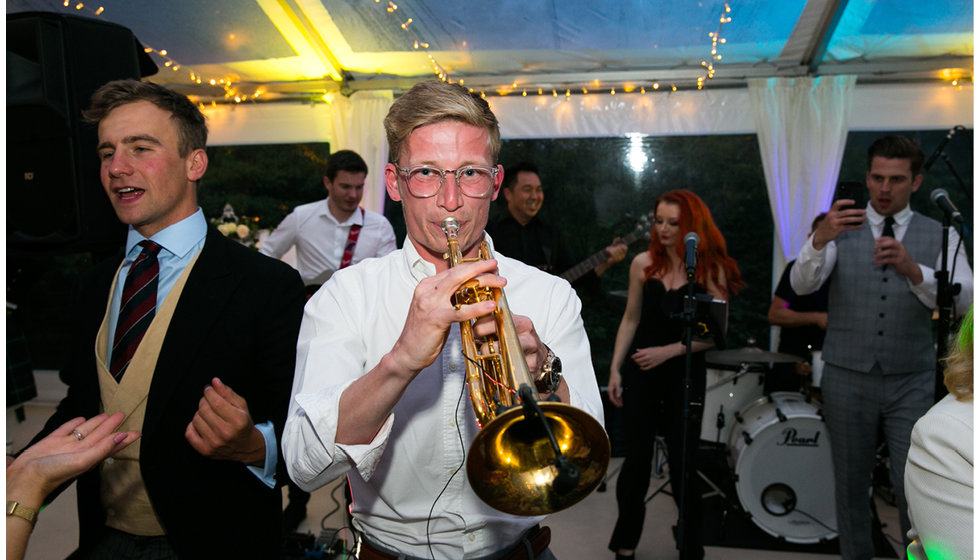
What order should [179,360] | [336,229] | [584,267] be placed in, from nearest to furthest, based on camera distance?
[179,360], [584,267], [336,229]

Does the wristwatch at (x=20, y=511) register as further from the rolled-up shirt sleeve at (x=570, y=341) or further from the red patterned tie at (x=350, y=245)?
the red patterned tie at (x=350, y=245)

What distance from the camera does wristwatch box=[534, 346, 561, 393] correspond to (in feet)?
4.29

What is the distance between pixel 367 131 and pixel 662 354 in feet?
14.4

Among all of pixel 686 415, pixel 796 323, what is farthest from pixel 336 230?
pixel 796 323

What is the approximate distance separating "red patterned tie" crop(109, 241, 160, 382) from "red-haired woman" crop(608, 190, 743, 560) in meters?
2.73

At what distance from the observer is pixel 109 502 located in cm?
Answer: 187

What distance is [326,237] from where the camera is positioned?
5.52 m

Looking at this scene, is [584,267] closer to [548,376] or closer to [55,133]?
[55,133]

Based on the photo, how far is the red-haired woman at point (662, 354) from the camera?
386 cm

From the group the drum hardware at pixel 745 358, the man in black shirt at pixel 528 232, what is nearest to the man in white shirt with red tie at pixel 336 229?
the man in black shirt at pixel 528 232

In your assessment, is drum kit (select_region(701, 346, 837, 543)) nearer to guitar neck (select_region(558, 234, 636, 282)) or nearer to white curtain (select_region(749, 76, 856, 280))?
guitar neck (select_region(558, 234, 636, 282))

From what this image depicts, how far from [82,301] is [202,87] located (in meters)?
5.70

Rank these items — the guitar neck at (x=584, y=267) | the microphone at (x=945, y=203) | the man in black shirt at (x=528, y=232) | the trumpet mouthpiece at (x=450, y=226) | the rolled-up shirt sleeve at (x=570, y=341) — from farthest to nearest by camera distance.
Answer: the guitar neck at (x=584, y=267) < the man in black shirt at (x=528, y=232) < the microphone at (x=945, y=203) < the rolled-up shirt sleeve at (x=570, y=341) < the trumpet mouthpiece at (x=450, y=226)

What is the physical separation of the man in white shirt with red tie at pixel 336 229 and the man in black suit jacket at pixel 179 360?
3114 mm
